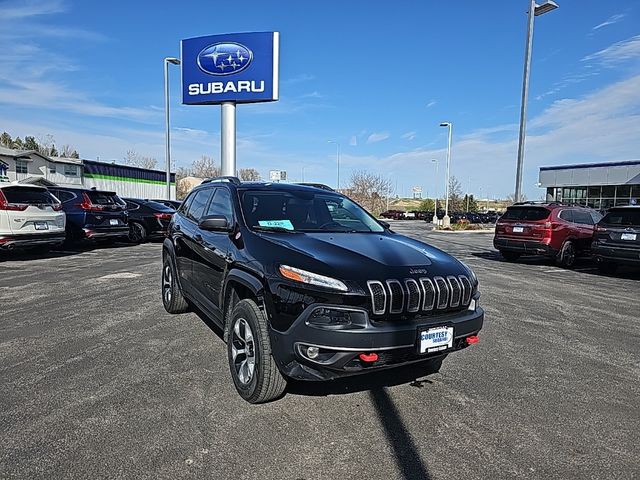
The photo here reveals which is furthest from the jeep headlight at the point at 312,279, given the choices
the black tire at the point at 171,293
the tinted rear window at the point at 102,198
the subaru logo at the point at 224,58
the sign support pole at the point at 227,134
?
the subaru logo at the point at 224,58

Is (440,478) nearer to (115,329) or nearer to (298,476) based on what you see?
(298,476)

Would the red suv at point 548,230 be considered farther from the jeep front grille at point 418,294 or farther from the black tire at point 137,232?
the black tire at point 137,232

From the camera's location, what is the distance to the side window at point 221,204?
4.34 metres

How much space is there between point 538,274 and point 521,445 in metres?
8.71

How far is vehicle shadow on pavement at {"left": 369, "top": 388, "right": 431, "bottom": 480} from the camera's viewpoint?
263 centimetres

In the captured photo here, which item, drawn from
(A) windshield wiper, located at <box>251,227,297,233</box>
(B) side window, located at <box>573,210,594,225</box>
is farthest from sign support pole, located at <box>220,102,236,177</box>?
(A) windshield wiper, located at <box>251,227,297,233</box>

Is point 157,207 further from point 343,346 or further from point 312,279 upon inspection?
point 343,346

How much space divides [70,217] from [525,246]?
1240cm

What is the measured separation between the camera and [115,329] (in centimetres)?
523

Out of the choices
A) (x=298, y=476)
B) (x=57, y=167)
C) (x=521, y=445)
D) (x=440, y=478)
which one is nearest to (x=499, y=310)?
(x=521, y=445)

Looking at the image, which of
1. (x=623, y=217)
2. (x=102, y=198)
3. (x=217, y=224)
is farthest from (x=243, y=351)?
(x=102, y=198)

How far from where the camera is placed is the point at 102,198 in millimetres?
13062

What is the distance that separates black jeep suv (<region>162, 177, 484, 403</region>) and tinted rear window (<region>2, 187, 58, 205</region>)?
26.2ft

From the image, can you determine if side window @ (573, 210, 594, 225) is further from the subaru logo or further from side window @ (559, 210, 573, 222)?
the subaru logo
